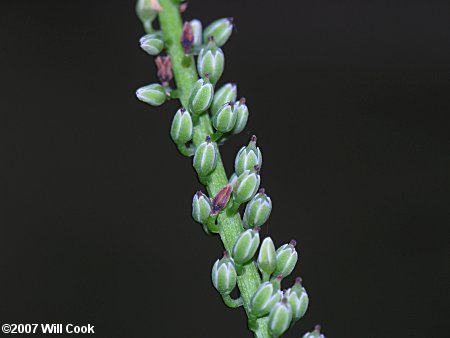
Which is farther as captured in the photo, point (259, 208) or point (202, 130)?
point (202, 130)

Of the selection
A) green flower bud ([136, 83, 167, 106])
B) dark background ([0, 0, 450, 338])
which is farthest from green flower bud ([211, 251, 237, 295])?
dark background ([0, 0, 450, 338])

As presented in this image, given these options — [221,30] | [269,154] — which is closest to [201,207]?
[221,30]

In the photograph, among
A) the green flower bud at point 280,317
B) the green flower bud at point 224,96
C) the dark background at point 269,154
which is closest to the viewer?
the green flower bud at point 280,317

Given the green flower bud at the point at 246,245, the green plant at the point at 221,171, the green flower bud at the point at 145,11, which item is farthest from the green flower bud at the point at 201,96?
the green flower bud at the point at 246,245

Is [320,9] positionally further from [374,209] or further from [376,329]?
[376,329]

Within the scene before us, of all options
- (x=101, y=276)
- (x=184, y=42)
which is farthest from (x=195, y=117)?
(x=101, y=276)

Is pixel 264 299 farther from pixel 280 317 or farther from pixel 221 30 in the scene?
pixel 221 30

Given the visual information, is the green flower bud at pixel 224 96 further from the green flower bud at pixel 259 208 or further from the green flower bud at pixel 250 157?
the green flower bud at pixel 259 208
